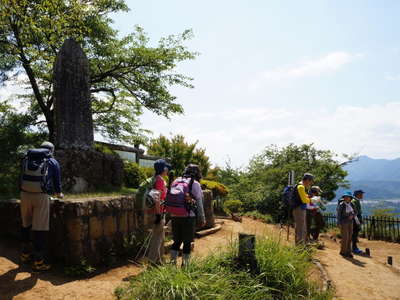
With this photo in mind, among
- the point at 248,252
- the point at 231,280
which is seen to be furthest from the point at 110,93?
the point at 231,280

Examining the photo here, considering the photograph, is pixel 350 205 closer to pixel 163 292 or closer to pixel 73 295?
pixel 163 292

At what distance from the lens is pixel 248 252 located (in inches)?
189

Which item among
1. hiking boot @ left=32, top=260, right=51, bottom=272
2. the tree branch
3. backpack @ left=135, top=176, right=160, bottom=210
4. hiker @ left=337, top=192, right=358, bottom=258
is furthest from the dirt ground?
the tree branch

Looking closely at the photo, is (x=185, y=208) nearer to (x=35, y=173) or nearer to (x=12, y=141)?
(x=35, y=173)

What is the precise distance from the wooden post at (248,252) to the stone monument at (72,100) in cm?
452

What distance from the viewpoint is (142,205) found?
471cm

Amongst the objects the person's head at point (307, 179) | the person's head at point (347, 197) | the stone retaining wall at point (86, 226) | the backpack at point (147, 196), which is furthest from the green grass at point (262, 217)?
the backpack at point (147, 196)

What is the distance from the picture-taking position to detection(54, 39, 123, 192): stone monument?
686 cm

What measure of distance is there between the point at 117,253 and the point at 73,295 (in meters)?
1.60

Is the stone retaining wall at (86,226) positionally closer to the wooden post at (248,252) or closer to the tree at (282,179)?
the wooden post at (248,252)

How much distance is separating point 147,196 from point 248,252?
1.80 meters

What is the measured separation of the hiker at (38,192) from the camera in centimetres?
471

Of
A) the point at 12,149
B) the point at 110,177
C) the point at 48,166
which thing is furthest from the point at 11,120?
the point at 48,166

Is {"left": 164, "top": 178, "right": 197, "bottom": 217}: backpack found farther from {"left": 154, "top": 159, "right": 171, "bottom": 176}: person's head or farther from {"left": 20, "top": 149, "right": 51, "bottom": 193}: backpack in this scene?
{"left": 20, "top": 149, "right": 51, "bottom": 193}: backpack
